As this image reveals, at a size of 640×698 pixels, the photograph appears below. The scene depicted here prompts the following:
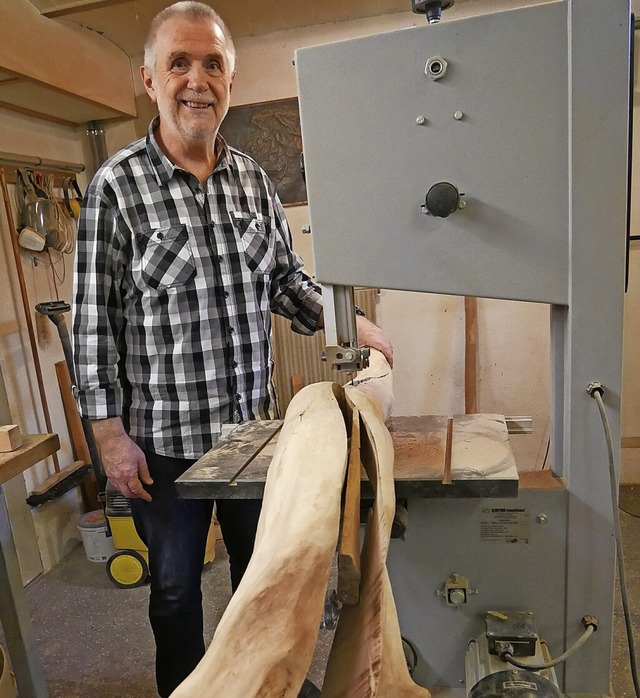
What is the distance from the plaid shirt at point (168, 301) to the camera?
4.37 ft

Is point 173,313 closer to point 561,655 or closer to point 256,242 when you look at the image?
point 256,242

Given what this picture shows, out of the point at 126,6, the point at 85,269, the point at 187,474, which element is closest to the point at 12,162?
the point at 126,6

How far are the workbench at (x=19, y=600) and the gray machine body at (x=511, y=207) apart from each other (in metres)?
0.92

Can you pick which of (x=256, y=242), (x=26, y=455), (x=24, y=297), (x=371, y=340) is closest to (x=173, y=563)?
(x=26, y=455)

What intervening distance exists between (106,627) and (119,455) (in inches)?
44.1

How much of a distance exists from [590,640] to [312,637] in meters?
0.70

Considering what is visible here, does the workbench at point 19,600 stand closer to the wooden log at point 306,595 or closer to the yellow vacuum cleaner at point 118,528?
the yellow vacuum cleaner at point 118,528

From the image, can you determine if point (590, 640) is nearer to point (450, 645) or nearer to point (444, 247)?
point (450, 645)

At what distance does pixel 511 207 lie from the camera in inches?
33.0

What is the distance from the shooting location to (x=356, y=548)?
702mm

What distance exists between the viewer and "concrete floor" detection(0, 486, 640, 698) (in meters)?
1.79

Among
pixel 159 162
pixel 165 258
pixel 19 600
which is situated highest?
pixel 159 162

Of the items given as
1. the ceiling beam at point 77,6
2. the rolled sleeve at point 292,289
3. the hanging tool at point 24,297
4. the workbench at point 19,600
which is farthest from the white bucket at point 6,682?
the ceiling beam at point 77,6

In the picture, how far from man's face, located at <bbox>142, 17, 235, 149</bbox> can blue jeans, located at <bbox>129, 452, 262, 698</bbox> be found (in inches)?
32.3
